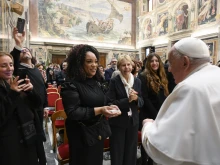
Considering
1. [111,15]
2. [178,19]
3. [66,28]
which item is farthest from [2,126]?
[111,15]

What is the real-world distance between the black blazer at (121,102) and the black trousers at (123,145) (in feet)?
0.29

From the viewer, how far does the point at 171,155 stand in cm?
123

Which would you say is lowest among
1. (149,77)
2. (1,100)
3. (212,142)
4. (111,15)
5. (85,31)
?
(212,142)

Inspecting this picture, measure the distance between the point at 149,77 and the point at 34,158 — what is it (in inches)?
78.5

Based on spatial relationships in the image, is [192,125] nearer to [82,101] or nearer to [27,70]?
[82,101]

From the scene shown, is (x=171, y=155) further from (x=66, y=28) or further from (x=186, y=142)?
(x=66, y=28)

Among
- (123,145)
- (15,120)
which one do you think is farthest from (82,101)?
(123,145)

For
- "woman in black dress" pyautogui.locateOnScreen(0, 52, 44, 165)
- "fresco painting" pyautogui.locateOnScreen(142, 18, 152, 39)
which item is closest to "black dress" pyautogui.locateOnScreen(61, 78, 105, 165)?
"woman in black dress" pyautogui.locateOnScreen(0, 52, 44, 165)

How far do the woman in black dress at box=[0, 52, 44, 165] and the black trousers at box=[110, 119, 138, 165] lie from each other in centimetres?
103

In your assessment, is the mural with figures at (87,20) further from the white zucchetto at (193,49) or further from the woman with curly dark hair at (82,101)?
the white zucchetto at (193,49)

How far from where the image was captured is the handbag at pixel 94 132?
182 cm

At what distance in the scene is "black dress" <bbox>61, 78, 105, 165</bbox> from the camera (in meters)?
1.80

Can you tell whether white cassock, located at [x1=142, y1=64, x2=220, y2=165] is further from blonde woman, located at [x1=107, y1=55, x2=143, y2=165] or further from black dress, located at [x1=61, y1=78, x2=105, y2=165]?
blonde woman, located at [x1=107, y1=55, x2=143, y2=165]

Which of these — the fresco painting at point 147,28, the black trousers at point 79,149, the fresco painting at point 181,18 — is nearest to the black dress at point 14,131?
the black trousers at point 79,149
